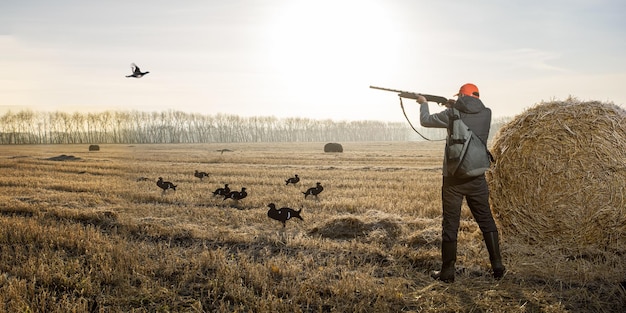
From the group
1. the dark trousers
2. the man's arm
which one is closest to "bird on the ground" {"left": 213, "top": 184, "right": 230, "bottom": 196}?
the man's arm

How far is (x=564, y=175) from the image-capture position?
28.1ft

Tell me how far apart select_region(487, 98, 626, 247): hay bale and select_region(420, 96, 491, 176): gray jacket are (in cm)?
243

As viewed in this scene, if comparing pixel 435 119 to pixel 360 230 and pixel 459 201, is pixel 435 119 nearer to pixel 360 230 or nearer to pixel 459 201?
pixel 459 201

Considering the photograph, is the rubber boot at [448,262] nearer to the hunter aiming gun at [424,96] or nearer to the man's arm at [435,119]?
the man's arm at [435,119]

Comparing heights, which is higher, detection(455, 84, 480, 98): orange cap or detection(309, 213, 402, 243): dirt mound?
detection(455, 84, 480, 98): orange cap

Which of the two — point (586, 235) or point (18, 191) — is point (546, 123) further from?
point (18, 191)

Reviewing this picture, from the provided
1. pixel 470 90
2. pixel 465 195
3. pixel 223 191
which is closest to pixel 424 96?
pixel 470 90

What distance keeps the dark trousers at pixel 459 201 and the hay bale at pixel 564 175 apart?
8.28 ft

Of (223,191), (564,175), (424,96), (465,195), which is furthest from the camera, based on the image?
(223,191)

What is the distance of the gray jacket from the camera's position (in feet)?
21.7

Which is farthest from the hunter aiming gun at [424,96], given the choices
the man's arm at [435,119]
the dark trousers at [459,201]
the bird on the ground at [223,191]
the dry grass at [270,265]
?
the bird on the ground at [223,191]

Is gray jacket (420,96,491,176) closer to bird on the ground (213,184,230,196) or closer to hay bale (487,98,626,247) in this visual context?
hay bale (487,98,626,247)

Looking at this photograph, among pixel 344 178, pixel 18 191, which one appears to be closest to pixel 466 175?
pixel 344 178

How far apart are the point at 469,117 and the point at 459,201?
118cm
